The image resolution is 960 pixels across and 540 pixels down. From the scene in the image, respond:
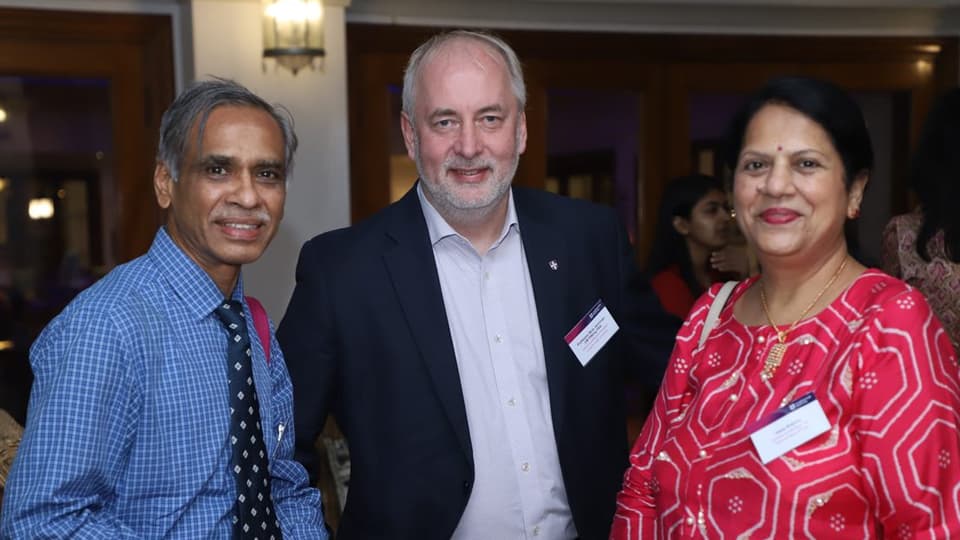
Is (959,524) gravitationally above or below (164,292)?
below

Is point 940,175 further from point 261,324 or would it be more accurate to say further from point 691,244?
point 261,324

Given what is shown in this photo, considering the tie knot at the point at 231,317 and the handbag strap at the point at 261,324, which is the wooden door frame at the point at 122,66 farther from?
the tie knot at the point at 231,317

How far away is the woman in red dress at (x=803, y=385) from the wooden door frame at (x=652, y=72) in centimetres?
301

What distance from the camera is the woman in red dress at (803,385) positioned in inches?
56.0

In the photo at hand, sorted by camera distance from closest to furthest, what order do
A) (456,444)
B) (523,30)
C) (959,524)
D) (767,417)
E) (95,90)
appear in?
(959,524)
(767,417)
(456,444)
(95,90)
(523,30)

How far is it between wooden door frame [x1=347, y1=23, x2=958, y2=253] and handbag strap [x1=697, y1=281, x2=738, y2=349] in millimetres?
2925

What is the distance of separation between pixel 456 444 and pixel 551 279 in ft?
1.36

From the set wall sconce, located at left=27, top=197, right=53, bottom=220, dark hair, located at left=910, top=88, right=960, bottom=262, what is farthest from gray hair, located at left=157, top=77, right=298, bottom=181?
wall sconce, located at left=27, top=197, right=53, bottom=220

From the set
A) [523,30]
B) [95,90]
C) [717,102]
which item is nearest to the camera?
[95,90]

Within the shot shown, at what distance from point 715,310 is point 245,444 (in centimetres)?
87

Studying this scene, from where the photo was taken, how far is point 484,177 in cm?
205

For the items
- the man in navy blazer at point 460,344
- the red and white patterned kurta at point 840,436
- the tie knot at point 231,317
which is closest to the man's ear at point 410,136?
the man in navy blazer at point 460,344

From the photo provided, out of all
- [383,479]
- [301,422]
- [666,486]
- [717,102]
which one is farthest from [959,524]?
[717,102]

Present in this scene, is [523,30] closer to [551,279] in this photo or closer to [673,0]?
[673,0]
